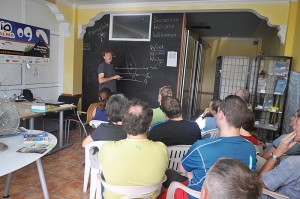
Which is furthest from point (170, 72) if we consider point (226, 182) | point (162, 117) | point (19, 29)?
point (226, 182)

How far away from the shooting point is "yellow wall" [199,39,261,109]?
801 centimetres

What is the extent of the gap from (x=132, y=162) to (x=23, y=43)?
3.61 metres

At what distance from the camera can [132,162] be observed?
1.41 meters

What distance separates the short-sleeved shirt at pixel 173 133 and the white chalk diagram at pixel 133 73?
2.85m

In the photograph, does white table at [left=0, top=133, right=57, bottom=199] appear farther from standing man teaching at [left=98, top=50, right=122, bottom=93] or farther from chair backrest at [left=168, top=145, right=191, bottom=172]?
standing man teaching at [left=98, top=50, right=122, bottom=93]

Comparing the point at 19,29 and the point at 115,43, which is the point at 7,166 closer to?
the point at 19,29

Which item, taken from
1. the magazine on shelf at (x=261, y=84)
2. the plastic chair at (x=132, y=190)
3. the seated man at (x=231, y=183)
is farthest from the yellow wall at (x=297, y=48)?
the seated man at (x=231, y=183)

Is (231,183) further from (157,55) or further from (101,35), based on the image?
(101,35)

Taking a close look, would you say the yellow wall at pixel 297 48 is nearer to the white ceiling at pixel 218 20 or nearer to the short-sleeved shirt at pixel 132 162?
the white ceiling at pixel 218 20

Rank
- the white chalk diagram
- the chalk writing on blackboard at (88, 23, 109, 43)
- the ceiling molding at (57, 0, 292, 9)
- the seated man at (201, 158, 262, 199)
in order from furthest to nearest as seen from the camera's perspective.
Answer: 1. the chalk writing on blackboard at (88, 23, 109, 43)
2. the white chalk diagram
3. the ceiling molding at (57, 0, 292, 9)
4. the seated man at (201, 158, 262, 199)

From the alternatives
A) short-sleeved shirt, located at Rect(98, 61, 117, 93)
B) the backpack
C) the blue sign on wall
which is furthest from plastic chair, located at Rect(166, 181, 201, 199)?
the blue sign on wall

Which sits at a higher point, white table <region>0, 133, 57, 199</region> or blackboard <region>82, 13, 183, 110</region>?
blackboard <region>82, 13, 183, 110</region>

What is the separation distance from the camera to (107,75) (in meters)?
4.30

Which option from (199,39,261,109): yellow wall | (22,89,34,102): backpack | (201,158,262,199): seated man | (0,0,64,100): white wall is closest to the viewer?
(201,158,262,199): seated man
